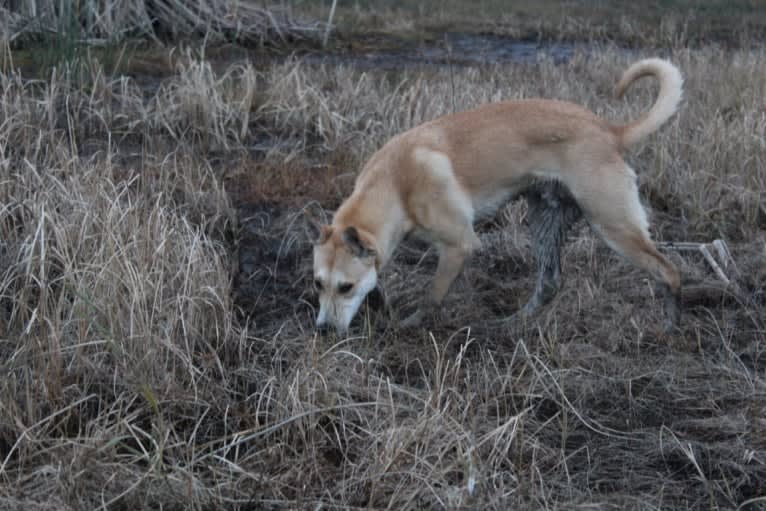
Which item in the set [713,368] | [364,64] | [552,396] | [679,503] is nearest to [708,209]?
[713,368]

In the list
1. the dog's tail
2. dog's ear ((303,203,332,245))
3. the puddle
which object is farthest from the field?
the puddle

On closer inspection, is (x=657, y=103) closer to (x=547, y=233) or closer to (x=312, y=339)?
(x=547, y=233)

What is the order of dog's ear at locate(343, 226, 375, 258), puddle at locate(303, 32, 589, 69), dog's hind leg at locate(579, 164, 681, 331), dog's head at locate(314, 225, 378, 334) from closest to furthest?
dog's ear at locate(343, 226, 375, 258) < dog's head at locate(314, 225, 378, 334) < dog's hind leg at locate(579, 164, 681, 331) < puddle at locate(303, 32, 589, 69)

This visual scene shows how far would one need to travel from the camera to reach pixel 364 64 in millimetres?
13141

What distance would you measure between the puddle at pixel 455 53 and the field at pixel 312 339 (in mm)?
4457

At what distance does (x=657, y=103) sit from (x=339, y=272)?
6.78 feet

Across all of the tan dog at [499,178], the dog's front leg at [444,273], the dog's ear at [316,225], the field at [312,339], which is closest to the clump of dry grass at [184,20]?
the field at [312,339]

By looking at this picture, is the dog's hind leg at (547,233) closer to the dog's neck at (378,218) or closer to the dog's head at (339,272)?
the dog's neck at (378,218)

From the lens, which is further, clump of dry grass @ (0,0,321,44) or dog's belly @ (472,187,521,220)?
clump of dry grass @ (0,0,321,44)

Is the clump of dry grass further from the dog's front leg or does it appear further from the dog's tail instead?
the dog's tail

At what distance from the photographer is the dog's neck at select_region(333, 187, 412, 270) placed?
17.6 feet

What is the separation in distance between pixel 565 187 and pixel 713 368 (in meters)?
1.30

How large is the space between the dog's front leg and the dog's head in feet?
1.71

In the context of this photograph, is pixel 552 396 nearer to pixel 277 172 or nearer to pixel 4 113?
pixel 277 172
